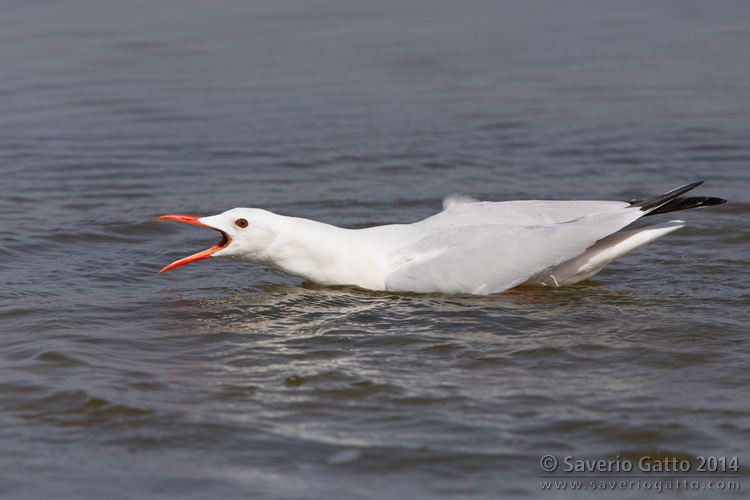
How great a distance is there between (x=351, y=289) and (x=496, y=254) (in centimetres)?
118

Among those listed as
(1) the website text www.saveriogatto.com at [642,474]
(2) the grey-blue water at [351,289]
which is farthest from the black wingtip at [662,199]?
(1) the website text www.saveriogatto.com at [642,474]

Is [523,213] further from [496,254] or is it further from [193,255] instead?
[193,255]

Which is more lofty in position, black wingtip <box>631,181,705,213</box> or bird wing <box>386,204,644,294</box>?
black wingtip <box>631,181,705,213</box>

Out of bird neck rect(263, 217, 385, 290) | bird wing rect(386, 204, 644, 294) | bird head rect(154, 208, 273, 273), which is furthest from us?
bird neck rect(263, 217, 385, 290)

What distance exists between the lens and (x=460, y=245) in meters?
6.66

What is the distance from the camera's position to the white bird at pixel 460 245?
658 centimetres

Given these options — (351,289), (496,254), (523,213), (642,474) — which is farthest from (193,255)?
(642,474)

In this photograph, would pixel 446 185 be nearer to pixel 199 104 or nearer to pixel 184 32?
pixel 199 104

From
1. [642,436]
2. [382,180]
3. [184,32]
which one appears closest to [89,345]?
[642,436]

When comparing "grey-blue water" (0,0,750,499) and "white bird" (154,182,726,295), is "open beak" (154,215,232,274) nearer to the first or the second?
"white bird" (154,182,726,295)

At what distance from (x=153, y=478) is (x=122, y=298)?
296 cm

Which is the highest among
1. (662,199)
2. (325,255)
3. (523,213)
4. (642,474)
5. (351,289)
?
(662,199)

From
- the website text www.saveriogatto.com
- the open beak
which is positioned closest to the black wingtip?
the website text www.saveriogatto.com

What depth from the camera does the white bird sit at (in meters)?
6.58
